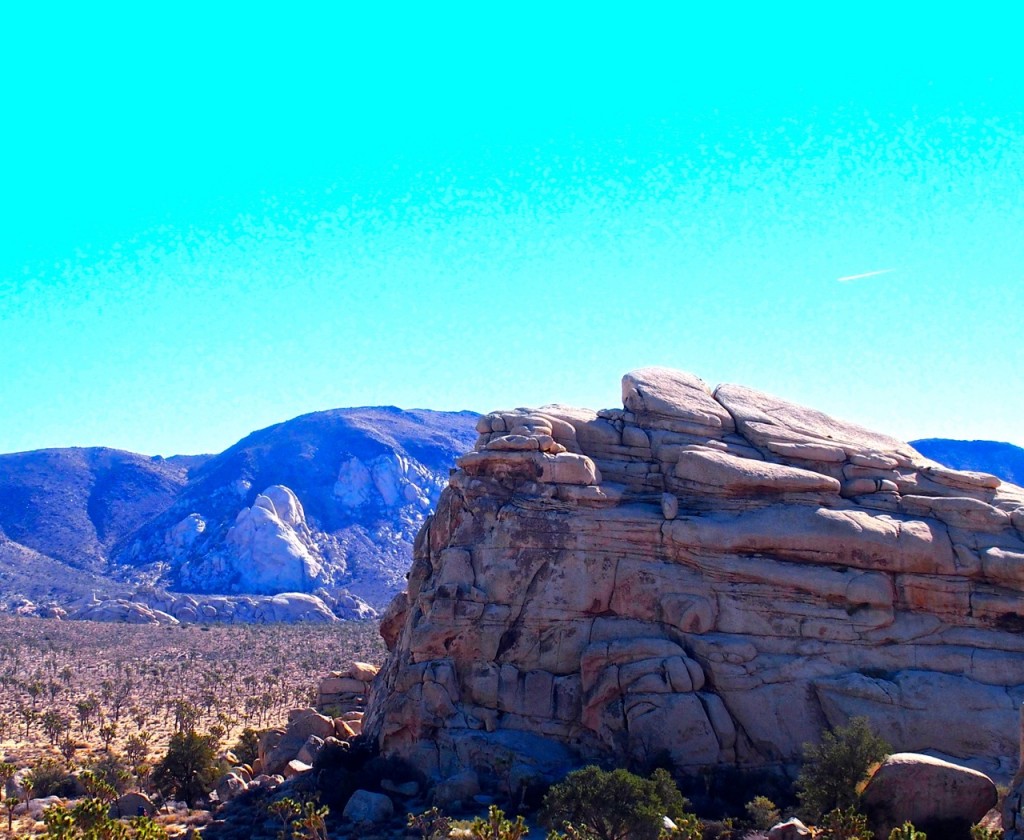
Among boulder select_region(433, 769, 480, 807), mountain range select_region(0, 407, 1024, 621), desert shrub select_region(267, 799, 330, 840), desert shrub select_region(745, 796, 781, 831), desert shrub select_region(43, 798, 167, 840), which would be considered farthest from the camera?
mountain range select_region(0, 407, 1024, 621)

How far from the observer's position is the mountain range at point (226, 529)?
133625 mm

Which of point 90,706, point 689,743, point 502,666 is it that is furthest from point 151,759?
point 689,743

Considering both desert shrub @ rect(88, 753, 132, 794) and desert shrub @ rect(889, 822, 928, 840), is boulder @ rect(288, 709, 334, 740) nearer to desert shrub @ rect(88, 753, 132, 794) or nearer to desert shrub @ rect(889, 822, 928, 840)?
desert shrub @ rect(88, 753, 132, 794)

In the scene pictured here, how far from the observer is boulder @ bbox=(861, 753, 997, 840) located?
1109 inches

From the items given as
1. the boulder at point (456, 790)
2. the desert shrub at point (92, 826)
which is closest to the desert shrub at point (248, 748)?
the desert shrub at point (92, 826)

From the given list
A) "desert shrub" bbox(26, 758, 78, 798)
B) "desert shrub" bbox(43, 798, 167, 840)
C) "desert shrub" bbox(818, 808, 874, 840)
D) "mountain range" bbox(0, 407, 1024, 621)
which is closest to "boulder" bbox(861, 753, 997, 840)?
"desert shrub" bbox(818, 808, 874, 840)

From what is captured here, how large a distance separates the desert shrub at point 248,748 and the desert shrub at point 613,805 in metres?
21.1

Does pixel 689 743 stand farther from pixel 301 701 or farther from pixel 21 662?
pixel 21 662

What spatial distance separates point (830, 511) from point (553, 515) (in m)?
10.9

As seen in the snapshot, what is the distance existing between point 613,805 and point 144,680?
57.6 meters

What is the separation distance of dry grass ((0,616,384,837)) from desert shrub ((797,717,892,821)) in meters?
26.1

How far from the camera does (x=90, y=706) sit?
201 feet

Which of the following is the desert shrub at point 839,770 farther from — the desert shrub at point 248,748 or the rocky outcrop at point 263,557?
the rocky outcrop at point 263,557

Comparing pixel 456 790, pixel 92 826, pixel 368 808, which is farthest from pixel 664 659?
pixel 92 826
